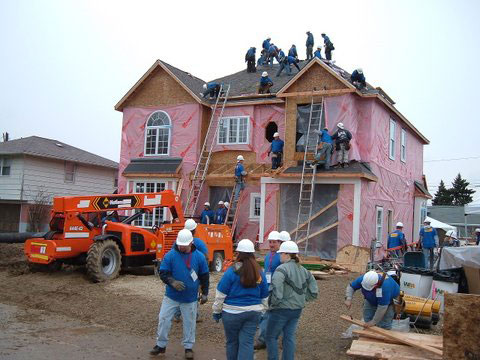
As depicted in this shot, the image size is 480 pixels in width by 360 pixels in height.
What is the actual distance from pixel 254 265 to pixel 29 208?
24475mm

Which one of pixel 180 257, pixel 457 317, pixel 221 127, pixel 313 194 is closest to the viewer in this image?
pixel 457 317

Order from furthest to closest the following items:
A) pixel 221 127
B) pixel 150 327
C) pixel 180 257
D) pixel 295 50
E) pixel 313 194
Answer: pixel 295 50
pixel 221 127
pixel 313 194
pixel 150 327
pixel 180 257

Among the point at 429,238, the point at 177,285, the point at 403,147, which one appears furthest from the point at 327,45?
the point at 177,285

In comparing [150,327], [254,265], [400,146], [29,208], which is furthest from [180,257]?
[29,208]

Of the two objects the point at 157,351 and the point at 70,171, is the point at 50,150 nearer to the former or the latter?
the point at 70,171

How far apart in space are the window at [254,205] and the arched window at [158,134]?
4434 millimetres

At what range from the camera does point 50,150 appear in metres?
29.1

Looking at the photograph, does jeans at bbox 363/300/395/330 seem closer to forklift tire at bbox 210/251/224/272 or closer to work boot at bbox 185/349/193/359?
work boot at bbox 185/349/193/359

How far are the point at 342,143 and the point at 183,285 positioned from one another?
11.7 meters

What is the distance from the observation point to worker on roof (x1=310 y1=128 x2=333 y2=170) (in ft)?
57.7

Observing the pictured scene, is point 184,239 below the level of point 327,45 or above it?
below

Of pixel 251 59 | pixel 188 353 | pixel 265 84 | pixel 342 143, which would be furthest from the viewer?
pixel 251 59

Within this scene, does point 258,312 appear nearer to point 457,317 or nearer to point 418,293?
point 457,317

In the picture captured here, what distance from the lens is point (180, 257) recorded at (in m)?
7.20
